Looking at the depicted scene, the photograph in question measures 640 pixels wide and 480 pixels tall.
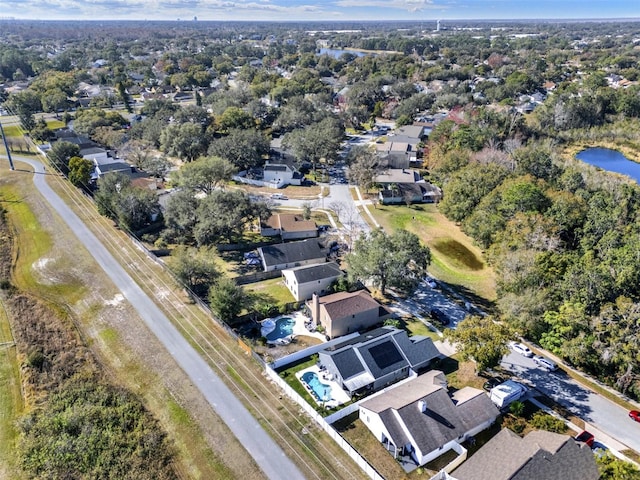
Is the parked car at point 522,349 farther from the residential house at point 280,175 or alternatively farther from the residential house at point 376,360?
the residential house at point 280,175

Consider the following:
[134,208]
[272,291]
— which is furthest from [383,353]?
[134,208]

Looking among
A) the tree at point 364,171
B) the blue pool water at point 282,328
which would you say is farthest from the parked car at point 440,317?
the tree at point 364,171

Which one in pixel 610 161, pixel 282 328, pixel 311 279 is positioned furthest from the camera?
pixel 610 161

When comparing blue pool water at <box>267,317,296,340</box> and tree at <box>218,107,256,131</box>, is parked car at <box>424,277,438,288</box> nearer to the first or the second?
blue pool water at <box>267,317,296,340</box>

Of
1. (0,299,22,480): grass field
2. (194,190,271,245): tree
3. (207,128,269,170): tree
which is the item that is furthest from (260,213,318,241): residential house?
(0,299,22,480): grass field

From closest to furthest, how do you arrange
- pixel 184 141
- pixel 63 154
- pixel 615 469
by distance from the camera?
1. pixel 615 469
2. pixel 63 154
3. pixel 184 141

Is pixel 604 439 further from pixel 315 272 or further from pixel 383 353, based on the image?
pixel 315 272

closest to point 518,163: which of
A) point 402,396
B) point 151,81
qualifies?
point 402,396
